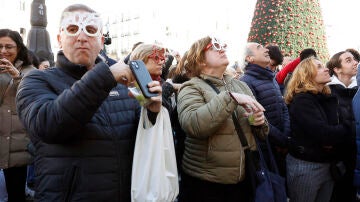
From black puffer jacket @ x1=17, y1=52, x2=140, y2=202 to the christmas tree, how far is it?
850cm

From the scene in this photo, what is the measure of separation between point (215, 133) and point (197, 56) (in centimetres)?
→ 74

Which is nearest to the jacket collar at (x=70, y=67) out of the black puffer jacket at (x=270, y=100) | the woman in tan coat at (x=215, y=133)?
the woman in tan coat at (x=215, y=133)

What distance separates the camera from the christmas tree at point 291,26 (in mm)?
9586

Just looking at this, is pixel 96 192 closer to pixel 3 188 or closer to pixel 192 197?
pixel 192 197

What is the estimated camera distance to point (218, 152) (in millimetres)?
2543

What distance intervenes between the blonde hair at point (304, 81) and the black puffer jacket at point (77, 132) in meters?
2.26

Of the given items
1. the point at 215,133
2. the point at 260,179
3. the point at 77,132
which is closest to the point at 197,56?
the point at 215,133

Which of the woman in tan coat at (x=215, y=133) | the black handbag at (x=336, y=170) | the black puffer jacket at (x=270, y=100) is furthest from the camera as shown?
the black puffer jacket at (x=270, y=100)

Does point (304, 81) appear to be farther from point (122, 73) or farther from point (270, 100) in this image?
point (122, 73)

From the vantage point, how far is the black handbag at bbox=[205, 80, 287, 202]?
7.97 feet

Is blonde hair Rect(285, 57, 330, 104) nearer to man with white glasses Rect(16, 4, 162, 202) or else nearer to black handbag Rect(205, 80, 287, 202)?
black handbag Rect(205, 80, 287, 202)

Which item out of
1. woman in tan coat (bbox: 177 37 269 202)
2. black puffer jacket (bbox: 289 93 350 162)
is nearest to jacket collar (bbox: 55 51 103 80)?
woman in tan coat (bbox: 177 37 269 202)

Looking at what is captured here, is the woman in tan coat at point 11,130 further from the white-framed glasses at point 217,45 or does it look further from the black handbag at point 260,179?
the black handbag at point 260,179

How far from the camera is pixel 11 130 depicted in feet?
11.1
